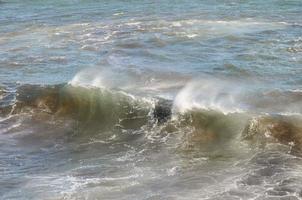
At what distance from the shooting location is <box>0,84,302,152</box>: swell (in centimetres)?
1090

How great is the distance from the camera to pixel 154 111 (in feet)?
40.7

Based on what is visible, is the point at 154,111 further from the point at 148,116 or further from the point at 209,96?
the point at 209,96

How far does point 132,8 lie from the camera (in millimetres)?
26938

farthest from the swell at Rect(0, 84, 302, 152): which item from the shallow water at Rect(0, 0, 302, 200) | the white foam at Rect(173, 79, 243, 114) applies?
the white foam at Rect(173, 79, 243, 114)

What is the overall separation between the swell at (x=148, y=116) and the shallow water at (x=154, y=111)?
0.03 meters

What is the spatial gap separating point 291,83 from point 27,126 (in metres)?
6.35

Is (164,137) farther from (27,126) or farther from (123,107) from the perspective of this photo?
(27,126)

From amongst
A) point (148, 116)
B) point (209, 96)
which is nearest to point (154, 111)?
point (148, 116)

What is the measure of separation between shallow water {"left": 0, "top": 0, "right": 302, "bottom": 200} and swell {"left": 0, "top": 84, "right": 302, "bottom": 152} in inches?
1.1

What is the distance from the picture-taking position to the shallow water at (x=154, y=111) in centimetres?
920

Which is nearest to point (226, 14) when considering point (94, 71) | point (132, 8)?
point (132, 8)

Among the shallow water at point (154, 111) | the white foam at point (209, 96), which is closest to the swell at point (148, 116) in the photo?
the shallow water at point (154, 111)

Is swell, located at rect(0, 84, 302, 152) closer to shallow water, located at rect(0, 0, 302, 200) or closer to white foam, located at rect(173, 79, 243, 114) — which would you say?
shallow water, located at rect(0, 0, 302, 200)

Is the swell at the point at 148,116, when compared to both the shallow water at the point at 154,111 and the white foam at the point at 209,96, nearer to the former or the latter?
the shallow water at the point at 154,111
